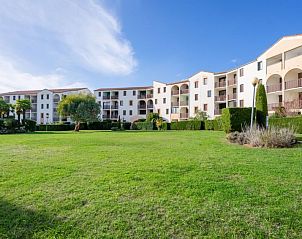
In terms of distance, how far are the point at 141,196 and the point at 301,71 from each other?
32498mm

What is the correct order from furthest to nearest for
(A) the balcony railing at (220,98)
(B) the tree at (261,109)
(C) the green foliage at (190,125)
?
(A) the balcony railing at (220,98) < (C) the green foliage at (190,125) < (B) the tree at (261,109)

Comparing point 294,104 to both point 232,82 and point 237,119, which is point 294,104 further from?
point 237,119

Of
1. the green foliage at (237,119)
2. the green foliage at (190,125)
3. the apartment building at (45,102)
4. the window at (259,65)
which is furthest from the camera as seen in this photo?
the apartment building at (45,102)

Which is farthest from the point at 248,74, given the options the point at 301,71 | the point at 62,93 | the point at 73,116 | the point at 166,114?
the point at 62,93

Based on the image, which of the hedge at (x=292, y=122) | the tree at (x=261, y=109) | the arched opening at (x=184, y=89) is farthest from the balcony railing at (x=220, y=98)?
the tree at (x=261, y=109)

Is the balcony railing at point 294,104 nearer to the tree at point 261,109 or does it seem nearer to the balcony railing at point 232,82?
the tree at point 261,109

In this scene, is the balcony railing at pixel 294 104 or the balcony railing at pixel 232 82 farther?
the balcony railing at pixel 232 82

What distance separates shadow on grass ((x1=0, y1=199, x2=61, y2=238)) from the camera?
3.59 m

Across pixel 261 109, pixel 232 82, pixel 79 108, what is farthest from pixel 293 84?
pixel 79 108

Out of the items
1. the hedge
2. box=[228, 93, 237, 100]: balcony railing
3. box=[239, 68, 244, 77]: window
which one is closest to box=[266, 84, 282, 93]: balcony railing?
box=[239, 68, 244, 77]: window

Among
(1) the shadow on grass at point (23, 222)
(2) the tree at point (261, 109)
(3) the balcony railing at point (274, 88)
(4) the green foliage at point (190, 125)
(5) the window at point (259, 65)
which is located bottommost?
(1) the shadow on grass at point (23, 222)

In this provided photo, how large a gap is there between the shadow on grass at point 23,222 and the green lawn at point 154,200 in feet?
0.05

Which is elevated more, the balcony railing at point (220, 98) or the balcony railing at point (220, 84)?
the balcony railing at point (220, 84)

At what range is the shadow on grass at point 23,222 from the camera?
3586mm
